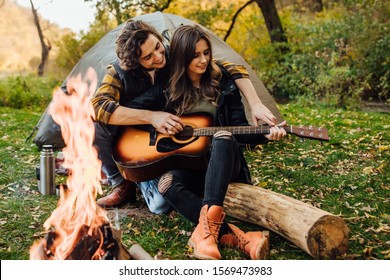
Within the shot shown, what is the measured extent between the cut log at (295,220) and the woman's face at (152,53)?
932 mm

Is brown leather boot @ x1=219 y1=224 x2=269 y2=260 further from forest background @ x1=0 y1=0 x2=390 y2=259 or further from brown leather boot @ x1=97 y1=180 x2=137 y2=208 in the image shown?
brown leather boot @ x1=97 y1=180 x2=137 y2=208

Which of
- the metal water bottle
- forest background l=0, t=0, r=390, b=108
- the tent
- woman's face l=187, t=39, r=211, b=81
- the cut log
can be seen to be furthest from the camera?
forest background l=0, t=0, r=390, b=108

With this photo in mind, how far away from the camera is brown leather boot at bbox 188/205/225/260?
2.62 meters

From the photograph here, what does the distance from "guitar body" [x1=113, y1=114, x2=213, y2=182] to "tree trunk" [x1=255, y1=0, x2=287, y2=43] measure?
27.2ft

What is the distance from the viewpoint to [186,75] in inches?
123

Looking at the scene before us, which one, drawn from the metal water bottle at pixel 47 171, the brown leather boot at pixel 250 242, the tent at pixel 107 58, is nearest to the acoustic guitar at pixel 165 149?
the brown leather boot at pixel 250 242

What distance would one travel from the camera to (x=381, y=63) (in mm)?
9180

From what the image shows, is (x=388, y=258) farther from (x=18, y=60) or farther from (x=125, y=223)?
(x=18, y=60)

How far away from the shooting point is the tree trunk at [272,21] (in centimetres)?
1085

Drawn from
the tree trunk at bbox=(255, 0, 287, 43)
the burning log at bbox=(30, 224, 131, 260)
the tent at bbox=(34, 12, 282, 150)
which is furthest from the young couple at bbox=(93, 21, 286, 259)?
the tree trunk at bbox=(255, 0, 287, 43)

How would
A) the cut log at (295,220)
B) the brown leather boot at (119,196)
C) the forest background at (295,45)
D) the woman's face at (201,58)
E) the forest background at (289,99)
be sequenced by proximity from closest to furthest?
the cut log at (295,220)
the woman's face at (201,58)
the forest background at (289,99)
the brown leather boot at (119,196)
the forest background at (295,45)

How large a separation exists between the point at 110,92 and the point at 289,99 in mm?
7586

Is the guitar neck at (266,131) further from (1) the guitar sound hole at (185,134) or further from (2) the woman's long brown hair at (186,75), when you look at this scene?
(2) the woman's long brown hair at (186,75)
